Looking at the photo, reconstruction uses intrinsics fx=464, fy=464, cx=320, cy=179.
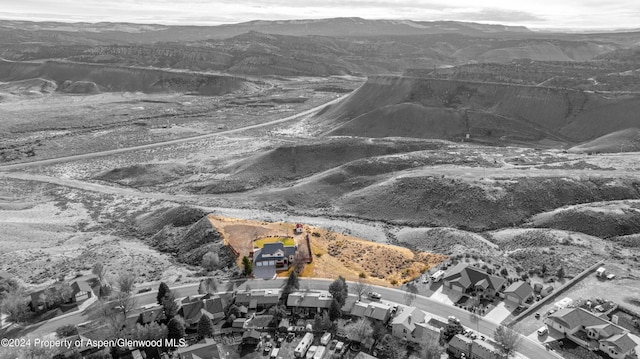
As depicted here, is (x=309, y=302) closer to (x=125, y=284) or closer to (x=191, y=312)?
(x=191, y=312)

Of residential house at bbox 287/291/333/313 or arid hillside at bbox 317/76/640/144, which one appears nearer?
residential house at bbox 287/291/333/313

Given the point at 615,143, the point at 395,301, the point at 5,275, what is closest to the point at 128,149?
the point at 5,275

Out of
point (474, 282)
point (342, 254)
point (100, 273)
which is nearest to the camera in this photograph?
point (474, 282)

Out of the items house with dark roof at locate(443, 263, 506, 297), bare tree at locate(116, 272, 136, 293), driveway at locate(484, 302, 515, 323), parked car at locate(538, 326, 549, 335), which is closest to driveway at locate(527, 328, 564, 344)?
parked car at locate(538, 326, 549, 335)

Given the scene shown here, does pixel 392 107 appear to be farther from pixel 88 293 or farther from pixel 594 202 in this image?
pixel 88 293

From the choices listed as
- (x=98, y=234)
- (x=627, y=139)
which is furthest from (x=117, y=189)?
(x=627, y=139)

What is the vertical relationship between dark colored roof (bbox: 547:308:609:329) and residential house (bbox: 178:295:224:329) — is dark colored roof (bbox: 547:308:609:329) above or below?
above

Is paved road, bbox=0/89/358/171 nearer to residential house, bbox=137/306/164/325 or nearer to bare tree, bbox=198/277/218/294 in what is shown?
bare tree, bbox=198/277/218/294
